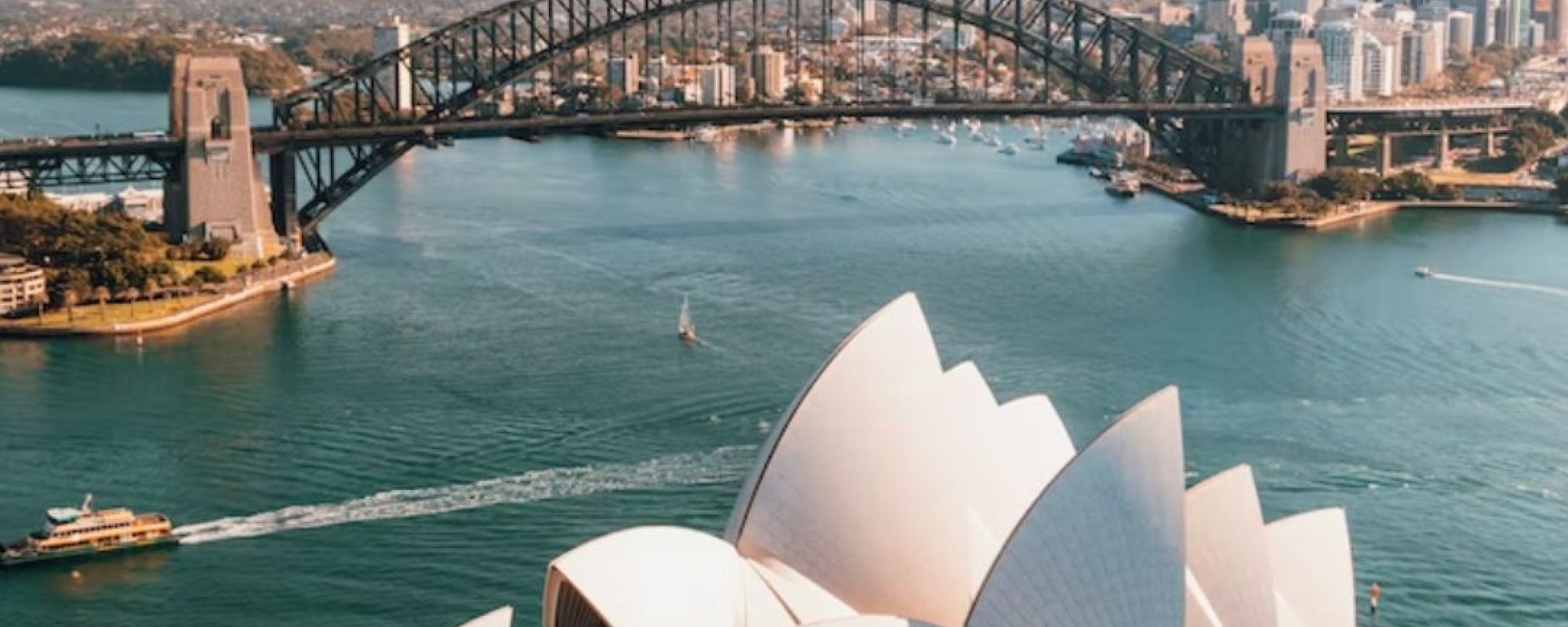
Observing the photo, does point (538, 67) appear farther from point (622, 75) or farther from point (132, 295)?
point (622, 75)

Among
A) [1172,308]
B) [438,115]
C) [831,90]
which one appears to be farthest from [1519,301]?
[831,90]

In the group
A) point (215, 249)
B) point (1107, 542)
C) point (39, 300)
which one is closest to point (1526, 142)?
point (215, 249)

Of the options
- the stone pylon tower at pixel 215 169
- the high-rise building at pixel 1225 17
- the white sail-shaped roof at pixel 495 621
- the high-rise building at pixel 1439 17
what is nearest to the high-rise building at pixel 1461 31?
the high-rise building at pixel 1439 17

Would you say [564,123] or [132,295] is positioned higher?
[564,123]

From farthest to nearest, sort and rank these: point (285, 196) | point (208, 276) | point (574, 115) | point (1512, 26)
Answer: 1. point (1512, 26)
2. point (574, 115)
3. point (285, 196)
4. point (208, 276)

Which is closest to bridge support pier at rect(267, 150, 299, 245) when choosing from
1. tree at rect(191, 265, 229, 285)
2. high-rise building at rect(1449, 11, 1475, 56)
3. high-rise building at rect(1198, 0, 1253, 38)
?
tree at rect(191, 265, 229, 285)

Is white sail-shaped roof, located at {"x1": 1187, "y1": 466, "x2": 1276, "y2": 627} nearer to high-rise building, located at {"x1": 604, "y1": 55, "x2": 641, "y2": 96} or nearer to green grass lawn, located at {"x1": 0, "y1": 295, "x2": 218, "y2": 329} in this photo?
green grass lawn, located at {"x1": 0, "y1": 295, "x2": 218, "y2": 329}

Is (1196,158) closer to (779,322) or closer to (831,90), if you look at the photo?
(779,322)

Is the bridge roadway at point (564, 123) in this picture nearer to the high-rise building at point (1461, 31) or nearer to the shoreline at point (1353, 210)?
the shoreline at point (1353, 210)
